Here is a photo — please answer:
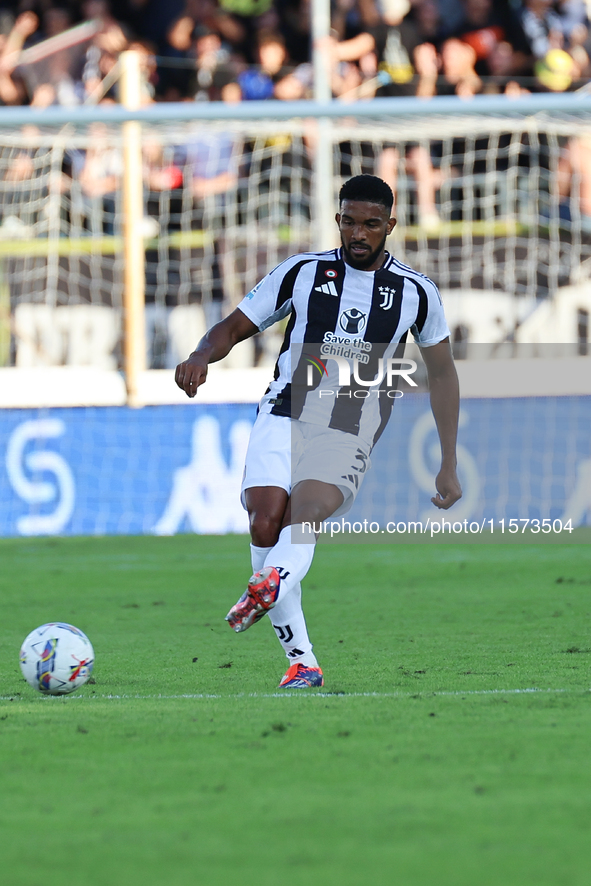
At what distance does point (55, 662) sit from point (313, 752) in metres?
1.34

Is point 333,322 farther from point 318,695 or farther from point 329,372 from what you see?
point 318,695

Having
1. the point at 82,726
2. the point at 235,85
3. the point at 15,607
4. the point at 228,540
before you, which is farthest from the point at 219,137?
the point at 82,726

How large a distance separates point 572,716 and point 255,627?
295cm

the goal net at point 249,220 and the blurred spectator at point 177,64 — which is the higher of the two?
the blurred spectator at point 177,64

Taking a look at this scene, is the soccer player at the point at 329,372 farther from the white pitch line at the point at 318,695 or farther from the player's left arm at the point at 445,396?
the white pitch line at the point at 318,695

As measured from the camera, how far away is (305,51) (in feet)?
47.3

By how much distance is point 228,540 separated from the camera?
10695 mm

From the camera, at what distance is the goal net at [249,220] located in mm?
11836

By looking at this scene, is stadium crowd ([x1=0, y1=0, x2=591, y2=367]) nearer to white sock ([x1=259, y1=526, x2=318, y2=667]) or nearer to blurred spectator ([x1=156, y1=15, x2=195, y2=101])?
blurred spectator ([x1=156, y1=15, x2=195, y2=101])

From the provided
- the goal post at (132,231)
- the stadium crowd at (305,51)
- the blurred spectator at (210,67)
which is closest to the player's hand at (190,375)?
the goal post at (132,231)

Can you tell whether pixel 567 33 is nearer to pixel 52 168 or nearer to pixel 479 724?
pixel 52 168

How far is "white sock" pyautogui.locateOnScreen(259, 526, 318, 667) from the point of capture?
Result: 15.5 ft

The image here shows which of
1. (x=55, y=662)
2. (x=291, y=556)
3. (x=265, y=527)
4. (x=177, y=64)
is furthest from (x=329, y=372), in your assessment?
(x=177, y=64)

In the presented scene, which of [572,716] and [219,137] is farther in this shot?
[219,137]
